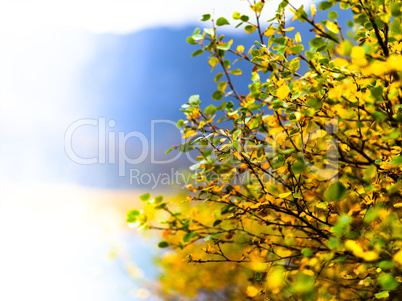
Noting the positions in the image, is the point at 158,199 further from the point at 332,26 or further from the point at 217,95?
the point at 332,26

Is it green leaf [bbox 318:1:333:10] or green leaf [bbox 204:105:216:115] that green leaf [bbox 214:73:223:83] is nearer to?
green leaf [bbox 204:105:216:115]

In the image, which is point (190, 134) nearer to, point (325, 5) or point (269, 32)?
point (269, 32)

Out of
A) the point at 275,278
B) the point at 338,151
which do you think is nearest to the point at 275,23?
the point at 338,151

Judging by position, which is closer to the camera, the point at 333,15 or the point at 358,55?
the point at 358,55

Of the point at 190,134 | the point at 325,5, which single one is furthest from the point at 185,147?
the point at 325,5

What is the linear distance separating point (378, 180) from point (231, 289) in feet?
7.48

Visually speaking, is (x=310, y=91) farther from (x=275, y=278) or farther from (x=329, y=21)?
(x=275, y=278)

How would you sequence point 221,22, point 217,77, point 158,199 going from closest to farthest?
point 158,199 < point 221,22 < point 217,77

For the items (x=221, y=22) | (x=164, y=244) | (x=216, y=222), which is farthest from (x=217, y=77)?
(x=164, y=244)

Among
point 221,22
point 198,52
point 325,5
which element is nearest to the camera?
point 325,5

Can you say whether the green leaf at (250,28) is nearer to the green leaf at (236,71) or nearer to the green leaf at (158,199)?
the green leaf at (236,71)

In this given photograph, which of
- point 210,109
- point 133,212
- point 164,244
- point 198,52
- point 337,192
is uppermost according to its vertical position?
point 198,52

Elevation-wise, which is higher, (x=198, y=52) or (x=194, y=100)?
(x=198, y=52)

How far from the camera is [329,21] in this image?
73.9 inches
